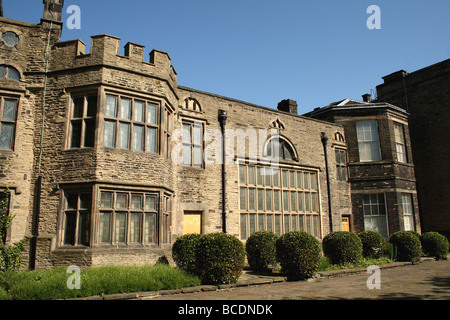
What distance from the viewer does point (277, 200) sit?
16.5 m

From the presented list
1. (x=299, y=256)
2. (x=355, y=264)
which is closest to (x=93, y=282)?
(x=299, y=256)

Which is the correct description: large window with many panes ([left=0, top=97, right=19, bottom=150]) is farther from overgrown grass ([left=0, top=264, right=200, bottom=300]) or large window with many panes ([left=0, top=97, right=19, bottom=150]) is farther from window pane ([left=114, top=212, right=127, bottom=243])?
overgrown grass ([left=0, top=264, right=200, bottom=300])

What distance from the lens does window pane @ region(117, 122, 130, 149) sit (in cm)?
1165

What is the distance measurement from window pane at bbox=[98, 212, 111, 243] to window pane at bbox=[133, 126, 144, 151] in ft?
7.62

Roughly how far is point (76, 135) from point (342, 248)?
32.9 feet

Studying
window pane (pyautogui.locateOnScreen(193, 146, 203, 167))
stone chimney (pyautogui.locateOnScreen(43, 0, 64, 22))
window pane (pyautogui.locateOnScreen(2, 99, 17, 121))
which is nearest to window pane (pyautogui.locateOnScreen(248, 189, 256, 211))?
window pane (pyautogui.locateOnScreen(193, 146, 203, 167))

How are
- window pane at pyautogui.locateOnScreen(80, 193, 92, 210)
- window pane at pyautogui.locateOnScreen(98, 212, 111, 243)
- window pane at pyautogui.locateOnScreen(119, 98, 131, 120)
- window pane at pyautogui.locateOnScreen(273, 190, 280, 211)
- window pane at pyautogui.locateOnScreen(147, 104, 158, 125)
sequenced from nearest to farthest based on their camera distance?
window pane at pyautogui.locateOnScreen(98, 212, 111, 243) < window pane at pyautogui.locateOnScreen(80, 193, 92, 210) < window pane at pyautogui.locateOnScreen(119, 98, 131, 120) < window pane at pyautogui.locateOnScreen(147, 104, 158, 125) < window pane at pyautogui.locateOnScreen(273, 190, 280, 211)

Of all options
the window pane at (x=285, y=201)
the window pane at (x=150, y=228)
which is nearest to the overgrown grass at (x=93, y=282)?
the window pane at (x=150, y=228)

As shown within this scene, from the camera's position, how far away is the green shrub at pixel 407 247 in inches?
607

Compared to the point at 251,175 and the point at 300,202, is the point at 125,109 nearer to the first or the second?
the point at 251,175

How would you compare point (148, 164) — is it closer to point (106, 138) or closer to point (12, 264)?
point (106, 138)

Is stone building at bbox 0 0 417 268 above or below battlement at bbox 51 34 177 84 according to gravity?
below

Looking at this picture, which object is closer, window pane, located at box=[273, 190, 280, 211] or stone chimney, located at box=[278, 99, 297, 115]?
window pane, located at box=[273, 190, 280, 211]

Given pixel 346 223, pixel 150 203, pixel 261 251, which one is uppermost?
pixel 150 203
